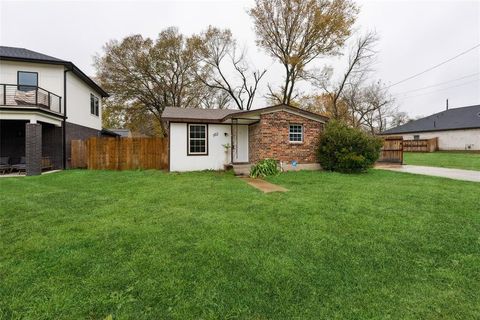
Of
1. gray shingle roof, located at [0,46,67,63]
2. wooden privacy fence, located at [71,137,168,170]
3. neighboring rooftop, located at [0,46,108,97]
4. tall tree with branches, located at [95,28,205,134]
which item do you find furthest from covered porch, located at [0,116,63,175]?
tall tree with branches, located at [95,28,205,134]

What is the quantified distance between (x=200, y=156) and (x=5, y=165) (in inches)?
375

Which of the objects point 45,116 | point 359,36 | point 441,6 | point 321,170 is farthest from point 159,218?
point 359,36

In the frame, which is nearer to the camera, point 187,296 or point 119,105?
point 187,296

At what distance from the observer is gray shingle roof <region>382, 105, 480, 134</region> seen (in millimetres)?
26391

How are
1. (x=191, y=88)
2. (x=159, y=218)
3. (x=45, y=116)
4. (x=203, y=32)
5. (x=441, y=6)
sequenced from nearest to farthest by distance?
(x=159, y=218) < (x=45, y=116) < (x=441, y=6) < (x=203, y=32) < (x=191, y=88)

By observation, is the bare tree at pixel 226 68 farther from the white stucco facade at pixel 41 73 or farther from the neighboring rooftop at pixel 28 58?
the white stucco facade at pixel 41 73

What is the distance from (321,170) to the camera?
38.9 feet

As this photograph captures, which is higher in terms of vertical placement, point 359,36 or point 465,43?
point 359,36

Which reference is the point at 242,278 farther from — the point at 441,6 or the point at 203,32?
the point at 203,32

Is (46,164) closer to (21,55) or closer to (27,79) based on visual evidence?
(27,79)

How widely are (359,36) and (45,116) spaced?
26.1m

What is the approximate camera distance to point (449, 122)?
28453 millimetres

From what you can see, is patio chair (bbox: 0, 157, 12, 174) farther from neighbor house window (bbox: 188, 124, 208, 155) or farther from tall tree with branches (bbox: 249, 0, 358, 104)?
tall tree with branches (bbox: 249, 0, 358, 104)

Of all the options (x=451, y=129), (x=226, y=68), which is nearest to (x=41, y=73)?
(x=226, y=68)
